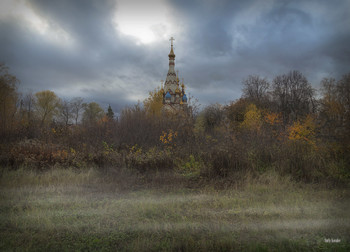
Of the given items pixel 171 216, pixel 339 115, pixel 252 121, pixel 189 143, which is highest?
pixel 252 121

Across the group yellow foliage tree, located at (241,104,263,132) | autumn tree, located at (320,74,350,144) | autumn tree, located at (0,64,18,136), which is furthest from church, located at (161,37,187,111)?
autumn tree, located at (320,74,350,144)

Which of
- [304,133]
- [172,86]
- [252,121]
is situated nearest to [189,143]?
[304,133]

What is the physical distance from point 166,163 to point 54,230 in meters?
4.75

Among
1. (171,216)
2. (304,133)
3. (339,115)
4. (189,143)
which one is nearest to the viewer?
(171,216)

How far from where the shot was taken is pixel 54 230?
3102 millimetres

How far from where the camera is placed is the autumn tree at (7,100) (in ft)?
24.8

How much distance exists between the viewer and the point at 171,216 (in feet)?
12.0

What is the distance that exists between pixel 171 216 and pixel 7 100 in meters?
9.40

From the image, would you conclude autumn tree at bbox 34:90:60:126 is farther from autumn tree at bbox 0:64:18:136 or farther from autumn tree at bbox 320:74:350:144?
autumn tree at bbox 320:74:350:144

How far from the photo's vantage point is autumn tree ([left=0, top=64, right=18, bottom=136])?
755 cm

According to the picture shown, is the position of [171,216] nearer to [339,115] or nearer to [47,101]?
[339,115]

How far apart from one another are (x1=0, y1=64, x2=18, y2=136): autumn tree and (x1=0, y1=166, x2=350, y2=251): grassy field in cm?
396

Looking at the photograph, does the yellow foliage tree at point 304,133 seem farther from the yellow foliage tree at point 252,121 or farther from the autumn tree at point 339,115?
the yellow foliage tree at point 252,121

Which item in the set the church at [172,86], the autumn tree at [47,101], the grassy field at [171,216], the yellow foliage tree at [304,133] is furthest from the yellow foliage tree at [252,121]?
the autumn tree at [47,101]
